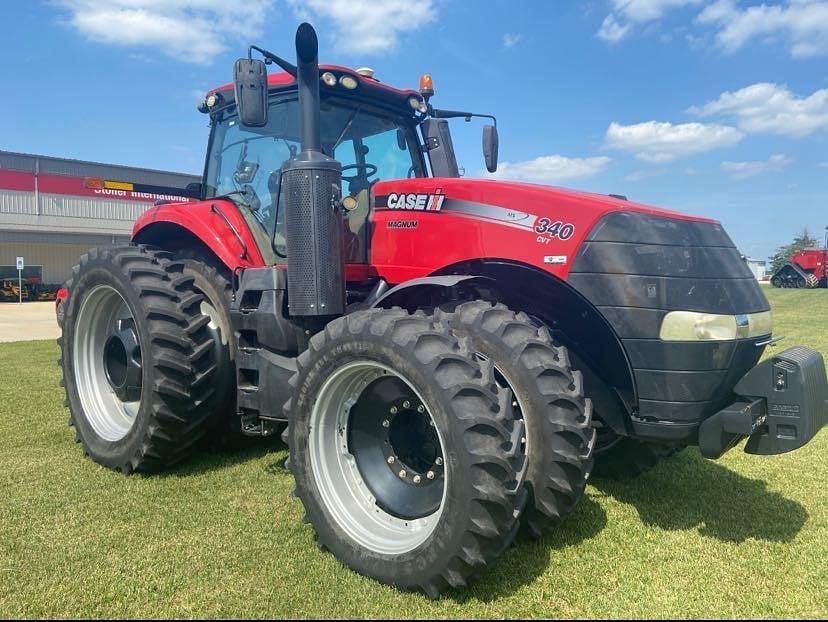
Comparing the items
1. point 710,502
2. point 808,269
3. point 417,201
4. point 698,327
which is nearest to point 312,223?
point 417,201

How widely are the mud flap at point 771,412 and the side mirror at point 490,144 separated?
2.52m

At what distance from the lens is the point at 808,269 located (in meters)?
34.5

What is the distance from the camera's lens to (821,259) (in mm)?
33906

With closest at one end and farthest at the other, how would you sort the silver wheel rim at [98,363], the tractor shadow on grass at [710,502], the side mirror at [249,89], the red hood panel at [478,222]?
the red hood panel at [478,222] < the side mirror at [249,89] < the tractor shadow on grass at [710,502] < the silver wheel rim at [98,363]

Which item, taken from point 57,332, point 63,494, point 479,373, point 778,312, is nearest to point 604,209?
point 479,373

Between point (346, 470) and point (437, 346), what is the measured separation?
0.95m

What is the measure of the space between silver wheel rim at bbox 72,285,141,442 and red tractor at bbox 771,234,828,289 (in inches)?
1466

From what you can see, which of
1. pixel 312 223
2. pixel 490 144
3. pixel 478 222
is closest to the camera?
pixel 478 222

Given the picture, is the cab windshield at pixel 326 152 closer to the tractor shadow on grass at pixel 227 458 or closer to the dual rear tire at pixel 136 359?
the dual rear tire at pixel 136 359

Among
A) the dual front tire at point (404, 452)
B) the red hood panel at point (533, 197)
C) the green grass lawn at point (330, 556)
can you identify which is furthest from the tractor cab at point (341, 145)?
the green grass lawn at point (330, 556)

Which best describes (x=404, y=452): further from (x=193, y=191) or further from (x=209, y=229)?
(x=193, y=191)

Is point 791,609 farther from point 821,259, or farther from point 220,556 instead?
point 821,259

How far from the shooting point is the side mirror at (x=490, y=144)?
4855 millimetres

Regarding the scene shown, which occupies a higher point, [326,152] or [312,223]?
[326,152]
